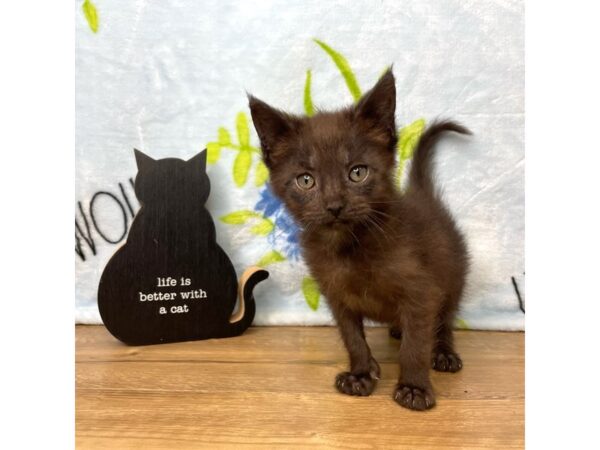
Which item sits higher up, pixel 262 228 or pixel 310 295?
pixel 262 228

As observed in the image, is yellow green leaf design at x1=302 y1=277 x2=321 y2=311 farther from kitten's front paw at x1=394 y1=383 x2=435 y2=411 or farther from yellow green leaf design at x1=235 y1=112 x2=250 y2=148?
kitten's front paw at x1=394 y1=383 x2=435 y2=411

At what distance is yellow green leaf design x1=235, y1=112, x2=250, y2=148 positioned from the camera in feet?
5.34

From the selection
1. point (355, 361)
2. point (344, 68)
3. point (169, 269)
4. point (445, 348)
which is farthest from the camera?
point (344, 68)

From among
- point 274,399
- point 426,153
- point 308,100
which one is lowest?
point 274,399

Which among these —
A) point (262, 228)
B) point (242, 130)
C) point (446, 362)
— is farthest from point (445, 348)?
point (242, 130)

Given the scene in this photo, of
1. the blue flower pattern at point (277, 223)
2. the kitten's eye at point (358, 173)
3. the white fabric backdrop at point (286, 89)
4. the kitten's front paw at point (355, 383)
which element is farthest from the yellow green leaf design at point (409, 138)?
the kitten's front paw at point (355, 383)

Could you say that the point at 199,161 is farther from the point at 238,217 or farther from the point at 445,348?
the point at 445,348

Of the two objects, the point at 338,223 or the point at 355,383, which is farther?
the point at 355,383

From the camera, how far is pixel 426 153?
1.54 meters

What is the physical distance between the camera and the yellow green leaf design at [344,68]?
158cm

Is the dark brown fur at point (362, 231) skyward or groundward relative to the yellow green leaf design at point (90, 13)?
groundward

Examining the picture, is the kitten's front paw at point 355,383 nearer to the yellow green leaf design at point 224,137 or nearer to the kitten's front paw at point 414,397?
the kitten's front paw at point 414,397

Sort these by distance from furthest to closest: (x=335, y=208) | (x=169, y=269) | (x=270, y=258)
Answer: (x=270, y=258), (x=169, y=269), (x=335, y=208)

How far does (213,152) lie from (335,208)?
0.76m
